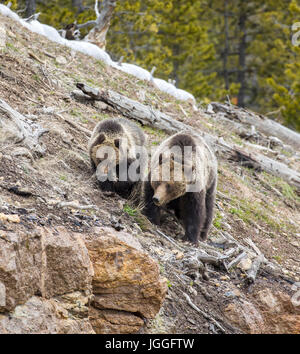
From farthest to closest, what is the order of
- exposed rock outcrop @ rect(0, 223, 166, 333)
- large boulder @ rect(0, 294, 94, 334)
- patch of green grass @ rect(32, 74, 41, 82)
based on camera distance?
patch of green grass @ rect(32, 74, 41, 82), exposed rock outcrop @ rect(0, 223, 166, 333), large boulder @ rect(0, 294, 94, 334)

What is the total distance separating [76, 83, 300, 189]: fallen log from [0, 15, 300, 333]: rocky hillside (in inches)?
3.0

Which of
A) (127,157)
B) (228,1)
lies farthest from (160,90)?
(228,1)

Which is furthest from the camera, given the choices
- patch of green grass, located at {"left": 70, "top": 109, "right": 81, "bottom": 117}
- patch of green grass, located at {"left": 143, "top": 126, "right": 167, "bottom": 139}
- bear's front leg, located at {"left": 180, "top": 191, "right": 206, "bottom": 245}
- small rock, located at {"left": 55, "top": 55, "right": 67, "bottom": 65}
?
small rock, located at {"left": 55, "top": 55, "right": 67, "bottom": 65}

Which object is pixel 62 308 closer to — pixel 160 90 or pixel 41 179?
pixel 41 179

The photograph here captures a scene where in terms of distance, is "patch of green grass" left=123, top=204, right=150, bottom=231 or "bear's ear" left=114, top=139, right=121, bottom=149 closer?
"patch of green grass" left=123, top=204, right=150, bottom=231

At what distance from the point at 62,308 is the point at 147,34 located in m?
20.6

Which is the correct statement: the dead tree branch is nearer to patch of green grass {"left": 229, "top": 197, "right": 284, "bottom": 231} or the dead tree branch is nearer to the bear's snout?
the bear's snout

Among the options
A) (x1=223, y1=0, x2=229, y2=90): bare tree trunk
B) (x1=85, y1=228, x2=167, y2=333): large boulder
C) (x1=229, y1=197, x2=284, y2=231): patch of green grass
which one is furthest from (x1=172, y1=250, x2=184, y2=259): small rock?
(x1=223, y1=0, x2=229, y2=90): bare tree trunk

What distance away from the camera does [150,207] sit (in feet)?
20.8

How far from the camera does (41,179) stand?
543 cm

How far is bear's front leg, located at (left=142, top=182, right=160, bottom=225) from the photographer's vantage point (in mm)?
6293

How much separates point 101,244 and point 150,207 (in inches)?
76.4

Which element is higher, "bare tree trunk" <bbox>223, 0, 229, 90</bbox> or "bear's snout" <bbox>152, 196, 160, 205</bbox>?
"bare tree trunk" <bbox>223, 0, 229, 90</bbox>

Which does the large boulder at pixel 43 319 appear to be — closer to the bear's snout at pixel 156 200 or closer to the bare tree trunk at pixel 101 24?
the bear's snout at pixel 156 200
